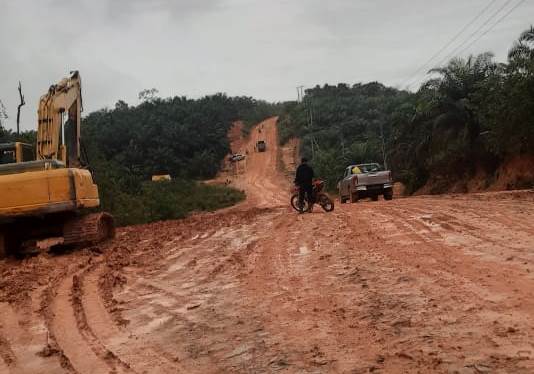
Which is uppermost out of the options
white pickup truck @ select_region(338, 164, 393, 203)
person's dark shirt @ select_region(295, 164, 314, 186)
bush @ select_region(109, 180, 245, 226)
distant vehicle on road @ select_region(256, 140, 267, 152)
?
distant vehicle on road @ select_region(256, 140, 267, 152)

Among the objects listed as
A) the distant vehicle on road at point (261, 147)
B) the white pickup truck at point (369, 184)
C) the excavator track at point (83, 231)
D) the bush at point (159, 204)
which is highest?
the distant vehicle on road at point (261, 147)

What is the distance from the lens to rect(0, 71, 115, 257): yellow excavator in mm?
11859

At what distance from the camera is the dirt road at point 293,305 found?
4695 millimetres

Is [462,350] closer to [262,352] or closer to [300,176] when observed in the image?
[262,352]

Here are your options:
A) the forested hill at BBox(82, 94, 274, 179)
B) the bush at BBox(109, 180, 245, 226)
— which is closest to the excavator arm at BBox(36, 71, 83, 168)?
the bush at BBox(109, 180, 245, 226)

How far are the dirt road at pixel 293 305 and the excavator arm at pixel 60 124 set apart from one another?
9.86 ft

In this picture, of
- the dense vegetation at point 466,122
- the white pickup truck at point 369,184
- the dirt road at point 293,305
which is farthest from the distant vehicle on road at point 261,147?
the dirt road at point 293,305

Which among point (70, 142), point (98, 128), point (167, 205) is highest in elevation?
point (98, 128)

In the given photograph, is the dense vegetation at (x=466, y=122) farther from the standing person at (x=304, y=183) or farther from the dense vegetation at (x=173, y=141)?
the dense vegetation at (x=173, y=141)

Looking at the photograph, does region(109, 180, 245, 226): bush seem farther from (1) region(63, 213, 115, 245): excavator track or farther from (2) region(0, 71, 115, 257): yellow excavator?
(1) region(63, 213, 115, 245): excavator track

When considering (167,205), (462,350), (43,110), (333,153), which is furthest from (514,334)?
(333,153)

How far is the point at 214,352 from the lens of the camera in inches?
201

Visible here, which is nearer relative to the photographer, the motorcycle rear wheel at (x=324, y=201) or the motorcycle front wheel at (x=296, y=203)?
the motorcycle rear wheel at (x=324, y=201)

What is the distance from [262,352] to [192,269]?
4420 millimetres
